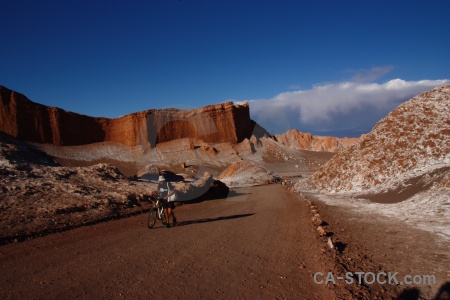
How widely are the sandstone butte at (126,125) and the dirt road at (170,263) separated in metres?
79.9

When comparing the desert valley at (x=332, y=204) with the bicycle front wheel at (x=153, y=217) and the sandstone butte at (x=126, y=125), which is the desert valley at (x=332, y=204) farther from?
the sandstone butte at (x=126, y=125)

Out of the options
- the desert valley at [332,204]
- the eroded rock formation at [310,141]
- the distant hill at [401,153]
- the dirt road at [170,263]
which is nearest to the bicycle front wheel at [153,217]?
the dirt road at [170,263]

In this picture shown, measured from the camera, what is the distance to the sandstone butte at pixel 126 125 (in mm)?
77625

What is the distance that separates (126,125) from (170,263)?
3660 inches

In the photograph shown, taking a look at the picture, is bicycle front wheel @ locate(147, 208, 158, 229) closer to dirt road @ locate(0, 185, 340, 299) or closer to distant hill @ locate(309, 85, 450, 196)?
dirt road @ locate(0, 185, 340, 299)

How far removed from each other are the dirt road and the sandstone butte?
3147 inches

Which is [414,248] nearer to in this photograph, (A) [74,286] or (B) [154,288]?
(B) [154,288]

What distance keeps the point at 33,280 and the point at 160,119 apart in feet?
304

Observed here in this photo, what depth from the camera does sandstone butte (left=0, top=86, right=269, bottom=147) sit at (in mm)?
77625

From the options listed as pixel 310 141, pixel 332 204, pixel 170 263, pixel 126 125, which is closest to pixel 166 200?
pixel 170 263

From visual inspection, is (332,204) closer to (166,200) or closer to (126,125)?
(166,200)

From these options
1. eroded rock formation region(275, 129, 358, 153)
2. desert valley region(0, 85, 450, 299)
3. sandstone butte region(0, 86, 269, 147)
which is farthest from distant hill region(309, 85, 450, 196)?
eroded rock formation region(275, 129, 358, 153)

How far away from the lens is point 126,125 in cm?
9538

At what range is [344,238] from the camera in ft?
30.3
